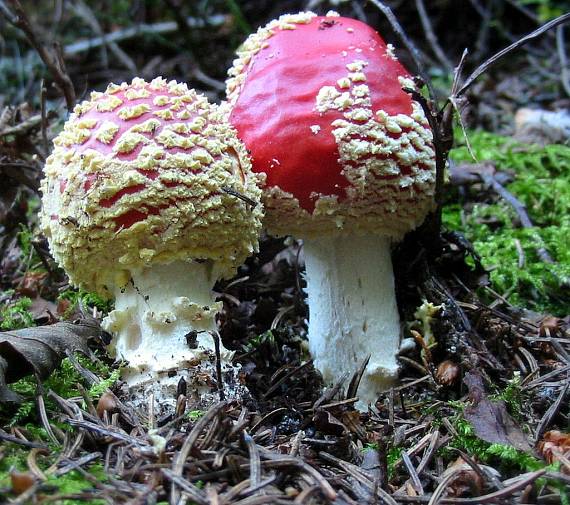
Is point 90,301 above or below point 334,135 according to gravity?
below

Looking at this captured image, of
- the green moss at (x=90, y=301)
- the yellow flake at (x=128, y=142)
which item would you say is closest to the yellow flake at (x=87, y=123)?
the yellow flake at (x=128, y=142)

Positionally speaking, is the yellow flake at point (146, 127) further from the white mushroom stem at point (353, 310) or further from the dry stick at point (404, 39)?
the dry stick at point (404, 39)

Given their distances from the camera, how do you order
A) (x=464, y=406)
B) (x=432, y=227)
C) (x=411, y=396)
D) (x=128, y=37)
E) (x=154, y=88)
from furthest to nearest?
(x=128, y=37) < (x=432, y=227) < (x=411, y=396) < (x=154, y=88) < (x=464, y=406)

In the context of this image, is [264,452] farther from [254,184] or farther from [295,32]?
[295,32]

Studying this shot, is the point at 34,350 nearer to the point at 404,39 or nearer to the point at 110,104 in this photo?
the point at 110,104

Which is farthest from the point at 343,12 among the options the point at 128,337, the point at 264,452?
the point at 264,452

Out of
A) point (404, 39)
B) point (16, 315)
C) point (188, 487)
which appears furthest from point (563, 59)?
point (188, 487)

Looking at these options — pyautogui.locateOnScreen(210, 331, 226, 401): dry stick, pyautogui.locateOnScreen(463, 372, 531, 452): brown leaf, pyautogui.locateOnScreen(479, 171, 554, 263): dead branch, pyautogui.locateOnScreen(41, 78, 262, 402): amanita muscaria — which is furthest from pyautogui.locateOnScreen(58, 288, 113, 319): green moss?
pyautogui.locateOnScreen(479, 171, 554, 263): dead branch
